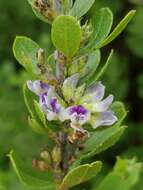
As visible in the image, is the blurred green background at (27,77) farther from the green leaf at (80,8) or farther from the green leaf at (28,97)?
the green leaf at (80,8)

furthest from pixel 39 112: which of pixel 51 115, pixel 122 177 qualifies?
pixel 122 177

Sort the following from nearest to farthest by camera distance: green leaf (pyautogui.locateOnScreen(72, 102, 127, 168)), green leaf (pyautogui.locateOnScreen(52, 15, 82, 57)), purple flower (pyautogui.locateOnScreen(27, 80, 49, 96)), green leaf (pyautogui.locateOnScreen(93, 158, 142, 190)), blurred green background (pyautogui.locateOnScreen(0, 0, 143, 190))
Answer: green leaf (pyautogui.locateOnScreen(52, 15, 82, 57)) < purple flower (pyautogui.locateOnScreen(27, 80, 49, 96)) < green leaf (pyautogui.locateOnScreen(72, 102, 127, 168)) < green leaf (pyautogui.locateOnScreen(93, 158, 142, 190)) < blurred green background (pyautogui.locateOnScreen(0, 0, 143, 190))

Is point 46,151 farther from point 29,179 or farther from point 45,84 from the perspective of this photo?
point 45,84

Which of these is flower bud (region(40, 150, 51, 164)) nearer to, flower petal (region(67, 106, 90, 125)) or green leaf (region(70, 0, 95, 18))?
flower petal (region(67, 106, 90, 125))

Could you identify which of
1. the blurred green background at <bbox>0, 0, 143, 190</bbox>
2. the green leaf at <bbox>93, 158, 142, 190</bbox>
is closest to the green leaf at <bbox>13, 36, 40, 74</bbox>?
the green leaf at <bbox>93, 158, 142, 190</bbox>

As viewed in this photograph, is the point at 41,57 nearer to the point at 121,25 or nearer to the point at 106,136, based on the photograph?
the point at 121,25

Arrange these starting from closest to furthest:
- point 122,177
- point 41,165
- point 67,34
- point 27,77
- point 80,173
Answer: point 67,34
point 80,173
point 41,165
point 122,177
point 27,77
